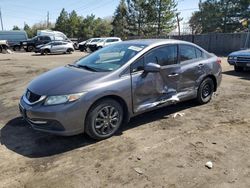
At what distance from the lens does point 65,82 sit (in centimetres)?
474

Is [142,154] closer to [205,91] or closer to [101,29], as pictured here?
[205,91]

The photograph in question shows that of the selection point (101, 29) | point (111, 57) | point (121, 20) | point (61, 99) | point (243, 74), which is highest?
point (121, 20)

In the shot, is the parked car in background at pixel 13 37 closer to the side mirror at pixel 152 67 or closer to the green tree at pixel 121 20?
the green tree at pixel 121 20

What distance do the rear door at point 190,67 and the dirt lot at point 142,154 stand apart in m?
0.53

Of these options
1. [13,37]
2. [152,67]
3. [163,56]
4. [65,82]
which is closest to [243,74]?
[163,56]

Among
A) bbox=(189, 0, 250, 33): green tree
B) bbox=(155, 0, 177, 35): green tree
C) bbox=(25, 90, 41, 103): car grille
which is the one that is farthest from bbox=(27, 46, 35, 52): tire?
bbox=(25, 90, 41, 103): car grille

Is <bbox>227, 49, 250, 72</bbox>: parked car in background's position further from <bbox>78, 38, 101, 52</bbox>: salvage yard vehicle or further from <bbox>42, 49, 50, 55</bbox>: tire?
<bbox>78, 38, 101, 52</bbox>: salvage yard vehicle

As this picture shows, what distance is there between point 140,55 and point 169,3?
140 feet

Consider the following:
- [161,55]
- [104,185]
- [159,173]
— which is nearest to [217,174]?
[159,173]

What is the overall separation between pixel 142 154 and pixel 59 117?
1.30 meters

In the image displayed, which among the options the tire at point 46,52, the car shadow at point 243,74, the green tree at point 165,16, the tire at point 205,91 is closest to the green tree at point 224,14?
the green tree at point 165,16

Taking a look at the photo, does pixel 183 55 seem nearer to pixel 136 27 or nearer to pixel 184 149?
pixel 184 149

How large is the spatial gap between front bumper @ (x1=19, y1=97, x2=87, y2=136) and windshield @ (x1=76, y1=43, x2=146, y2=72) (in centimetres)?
98

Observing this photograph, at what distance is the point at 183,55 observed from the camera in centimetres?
616
